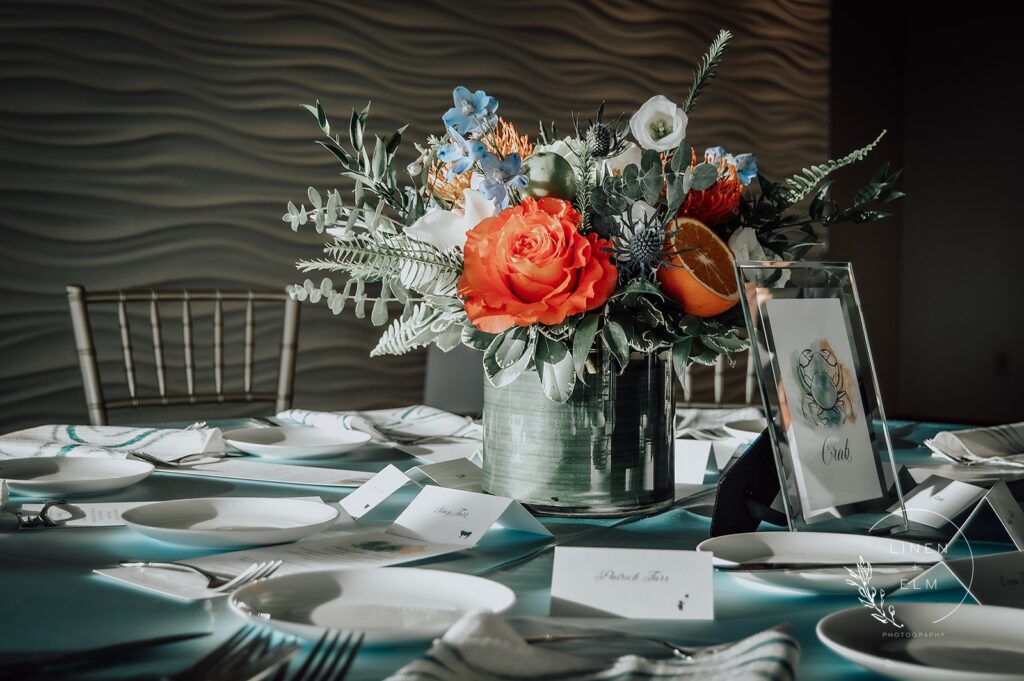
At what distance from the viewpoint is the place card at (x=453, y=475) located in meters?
1.02

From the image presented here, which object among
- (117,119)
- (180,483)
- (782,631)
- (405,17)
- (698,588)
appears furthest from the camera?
(405,17)

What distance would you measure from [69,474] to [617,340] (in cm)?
63

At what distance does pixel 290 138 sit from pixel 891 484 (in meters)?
2.88

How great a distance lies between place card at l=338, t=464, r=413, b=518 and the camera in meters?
0.91

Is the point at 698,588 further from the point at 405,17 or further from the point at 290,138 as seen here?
the point at 405,17

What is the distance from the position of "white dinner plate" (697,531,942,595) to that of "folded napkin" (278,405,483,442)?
0.67 metres

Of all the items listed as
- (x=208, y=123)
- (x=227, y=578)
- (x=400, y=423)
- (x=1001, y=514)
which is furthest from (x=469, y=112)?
(x=208, y=123)

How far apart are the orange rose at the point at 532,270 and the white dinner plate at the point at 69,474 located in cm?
43

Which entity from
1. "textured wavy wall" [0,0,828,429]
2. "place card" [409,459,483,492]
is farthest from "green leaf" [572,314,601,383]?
"textured wavy wall" [0,0,828,429]

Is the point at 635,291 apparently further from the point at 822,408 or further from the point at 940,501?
the point at 940,501

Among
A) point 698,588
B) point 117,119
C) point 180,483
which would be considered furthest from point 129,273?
point 698,588

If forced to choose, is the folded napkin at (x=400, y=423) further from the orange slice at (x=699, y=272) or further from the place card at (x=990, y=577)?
the place card at (x=990, y=577)

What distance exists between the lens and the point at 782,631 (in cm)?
50

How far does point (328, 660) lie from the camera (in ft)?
1.68
